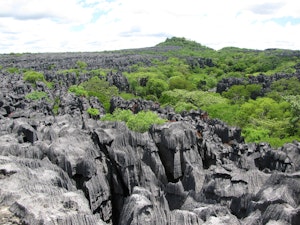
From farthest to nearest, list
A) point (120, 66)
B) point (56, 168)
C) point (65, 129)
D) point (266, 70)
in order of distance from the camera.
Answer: point (120, 66), point (266, 70), point (65, 129), point (56, 168)

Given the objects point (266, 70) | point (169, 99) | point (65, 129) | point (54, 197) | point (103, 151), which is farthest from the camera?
point (266, 70)

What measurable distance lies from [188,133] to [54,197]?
12.4 metres

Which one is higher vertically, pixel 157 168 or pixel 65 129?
pixel 65 129

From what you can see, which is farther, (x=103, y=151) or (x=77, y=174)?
(x=103, y=151)

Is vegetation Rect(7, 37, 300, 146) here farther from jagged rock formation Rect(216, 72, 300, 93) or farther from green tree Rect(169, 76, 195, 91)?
jagged rock formation Rect(216, 72, 300, 93)

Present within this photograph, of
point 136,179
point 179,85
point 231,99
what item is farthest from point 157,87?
point 136,179

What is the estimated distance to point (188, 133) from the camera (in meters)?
21.8

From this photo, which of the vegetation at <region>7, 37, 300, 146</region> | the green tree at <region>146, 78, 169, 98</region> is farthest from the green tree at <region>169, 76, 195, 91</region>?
the green tree at <region>146, 78, 169, 98</region>

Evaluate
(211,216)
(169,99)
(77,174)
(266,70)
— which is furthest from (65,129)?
(266,70)

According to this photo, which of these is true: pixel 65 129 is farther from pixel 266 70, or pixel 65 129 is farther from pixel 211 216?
pixel 266 70

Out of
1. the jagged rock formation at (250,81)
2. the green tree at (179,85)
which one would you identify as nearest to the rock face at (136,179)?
the green tree at (179,85)

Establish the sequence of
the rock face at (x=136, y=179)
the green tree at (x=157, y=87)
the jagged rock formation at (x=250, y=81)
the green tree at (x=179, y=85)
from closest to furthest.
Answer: the rock face at (x=136, y=179)
the green tree at (x=157, y=87)
the green tree at (x=179, y=85)
the jagged rock formation at (x=250, y=81)

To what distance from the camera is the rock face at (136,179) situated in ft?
34.9

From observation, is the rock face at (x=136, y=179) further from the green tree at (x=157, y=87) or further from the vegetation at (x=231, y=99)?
the green tree at (x=157, y=87)
